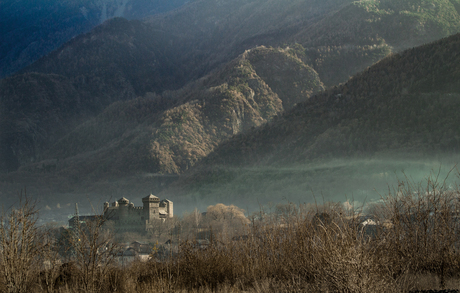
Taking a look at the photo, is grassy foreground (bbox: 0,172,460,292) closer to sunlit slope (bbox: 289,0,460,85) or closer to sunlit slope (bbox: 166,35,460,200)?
sunlit slope (bbox: 166,35,460,200)

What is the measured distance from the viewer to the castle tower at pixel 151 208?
72.9 metres

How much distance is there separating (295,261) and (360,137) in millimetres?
70554

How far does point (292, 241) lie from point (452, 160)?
55.5m

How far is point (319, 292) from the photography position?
1216 cm

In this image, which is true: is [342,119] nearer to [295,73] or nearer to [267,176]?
[267,176]

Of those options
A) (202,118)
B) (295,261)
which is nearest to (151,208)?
(295,261)

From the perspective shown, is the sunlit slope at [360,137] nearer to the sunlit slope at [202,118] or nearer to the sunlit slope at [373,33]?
the sunlit slope at [202,118]

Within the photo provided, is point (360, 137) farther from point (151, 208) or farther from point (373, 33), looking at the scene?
point (373, 33)

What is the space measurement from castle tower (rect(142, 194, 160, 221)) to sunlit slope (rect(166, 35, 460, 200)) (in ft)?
85.2

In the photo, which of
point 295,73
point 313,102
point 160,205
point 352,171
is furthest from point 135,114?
point 352,171

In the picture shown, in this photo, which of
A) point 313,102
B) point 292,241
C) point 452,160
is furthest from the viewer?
point 313,102

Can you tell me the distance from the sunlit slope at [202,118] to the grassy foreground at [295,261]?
375 feet

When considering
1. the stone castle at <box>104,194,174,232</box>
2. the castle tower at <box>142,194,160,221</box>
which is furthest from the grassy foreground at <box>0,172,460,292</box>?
the castle tower at <box>142,194,160,221</box>

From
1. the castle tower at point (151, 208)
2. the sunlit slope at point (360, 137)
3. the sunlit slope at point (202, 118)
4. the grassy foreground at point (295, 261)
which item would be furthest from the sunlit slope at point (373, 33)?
the grassy foreground at point (295, 261)
